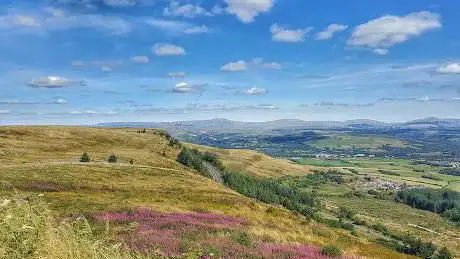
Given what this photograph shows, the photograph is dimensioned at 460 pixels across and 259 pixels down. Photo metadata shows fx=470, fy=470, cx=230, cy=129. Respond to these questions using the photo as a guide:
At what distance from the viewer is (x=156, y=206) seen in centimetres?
3525

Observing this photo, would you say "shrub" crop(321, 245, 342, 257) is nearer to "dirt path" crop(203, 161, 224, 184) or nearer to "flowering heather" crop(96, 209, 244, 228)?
"flowering heather" crop(96, 209, 244, 228)

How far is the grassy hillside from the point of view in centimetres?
1770

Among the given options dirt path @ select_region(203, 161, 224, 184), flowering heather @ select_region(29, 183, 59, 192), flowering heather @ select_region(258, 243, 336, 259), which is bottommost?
dirt path @ select_region(203, 161, 224, 184)

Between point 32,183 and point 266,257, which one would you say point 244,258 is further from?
point 32,183

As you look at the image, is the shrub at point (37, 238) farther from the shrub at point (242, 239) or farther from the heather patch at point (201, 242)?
the shrub at point (242, 239)

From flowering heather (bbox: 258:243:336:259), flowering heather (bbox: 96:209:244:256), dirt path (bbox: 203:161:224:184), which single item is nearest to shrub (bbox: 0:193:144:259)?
flowering heather (bbox: 96:209:244:256)

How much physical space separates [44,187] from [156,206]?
683 inches

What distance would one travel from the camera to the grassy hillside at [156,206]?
1770cm

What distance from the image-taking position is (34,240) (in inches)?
350

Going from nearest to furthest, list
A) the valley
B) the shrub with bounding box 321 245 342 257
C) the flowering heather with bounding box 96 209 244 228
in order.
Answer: the valley < the shrub with bounding box 321 245 342 257 < the flowering heather with bounding box 96 209 244 228

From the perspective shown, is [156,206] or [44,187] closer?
[156,206]

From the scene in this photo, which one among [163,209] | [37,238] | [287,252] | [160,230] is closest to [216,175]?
[163,209]

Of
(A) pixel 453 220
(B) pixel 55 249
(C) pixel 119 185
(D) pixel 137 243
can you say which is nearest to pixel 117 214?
(D) pixel 137 243

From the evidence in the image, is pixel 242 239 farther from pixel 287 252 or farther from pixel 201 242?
pixel 287 252
